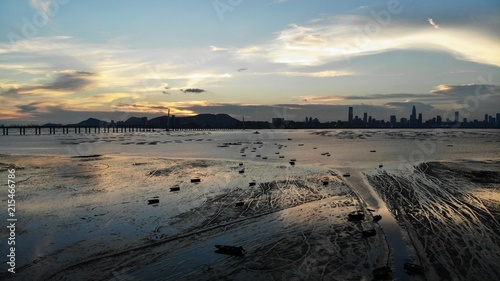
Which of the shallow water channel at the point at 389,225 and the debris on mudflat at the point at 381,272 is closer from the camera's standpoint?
the debris on mudflat at the point at 381,272

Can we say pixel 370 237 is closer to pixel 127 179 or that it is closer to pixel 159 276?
pixel 159 276

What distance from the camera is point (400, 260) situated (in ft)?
32.0

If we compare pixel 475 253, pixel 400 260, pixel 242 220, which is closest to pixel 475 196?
pixel 475 253

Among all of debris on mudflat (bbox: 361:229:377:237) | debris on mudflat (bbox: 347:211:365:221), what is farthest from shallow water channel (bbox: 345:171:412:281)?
debris on mudflat (bbox: 347:211:365:221)

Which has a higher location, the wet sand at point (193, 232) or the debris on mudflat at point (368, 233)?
the debris on mudflat at point (368, 233)

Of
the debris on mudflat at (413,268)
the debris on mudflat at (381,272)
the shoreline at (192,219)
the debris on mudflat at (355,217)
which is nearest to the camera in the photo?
the debris on mudflat at (381,272)

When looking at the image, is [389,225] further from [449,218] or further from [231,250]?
[231,250]

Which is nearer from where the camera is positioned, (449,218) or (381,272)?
(381,272)

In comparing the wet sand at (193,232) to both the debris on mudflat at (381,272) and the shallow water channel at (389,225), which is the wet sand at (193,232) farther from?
the shallow water channel at (389,225)

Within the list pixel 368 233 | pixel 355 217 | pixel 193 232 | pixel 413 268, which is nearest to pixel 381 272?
pixel 413 268

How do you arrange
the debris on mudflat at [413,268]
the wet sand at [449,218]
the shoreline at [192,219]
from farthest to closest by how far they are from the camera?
the shoreline at [192,219]
the wet sand at [449,218]
the debris on mudflat at [413,268]

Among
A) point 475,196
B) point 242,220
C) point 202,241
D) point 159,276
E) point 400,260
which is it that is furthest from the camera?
point 475,196

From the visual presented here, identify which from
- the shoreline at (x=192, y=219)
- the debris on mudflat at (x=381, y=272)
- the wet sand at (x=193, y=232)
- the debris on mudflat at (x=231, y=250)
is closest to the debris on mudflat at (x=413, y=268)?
the shoreline at (x=192, y=219)

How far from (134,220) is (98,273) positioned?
511 centimetres
